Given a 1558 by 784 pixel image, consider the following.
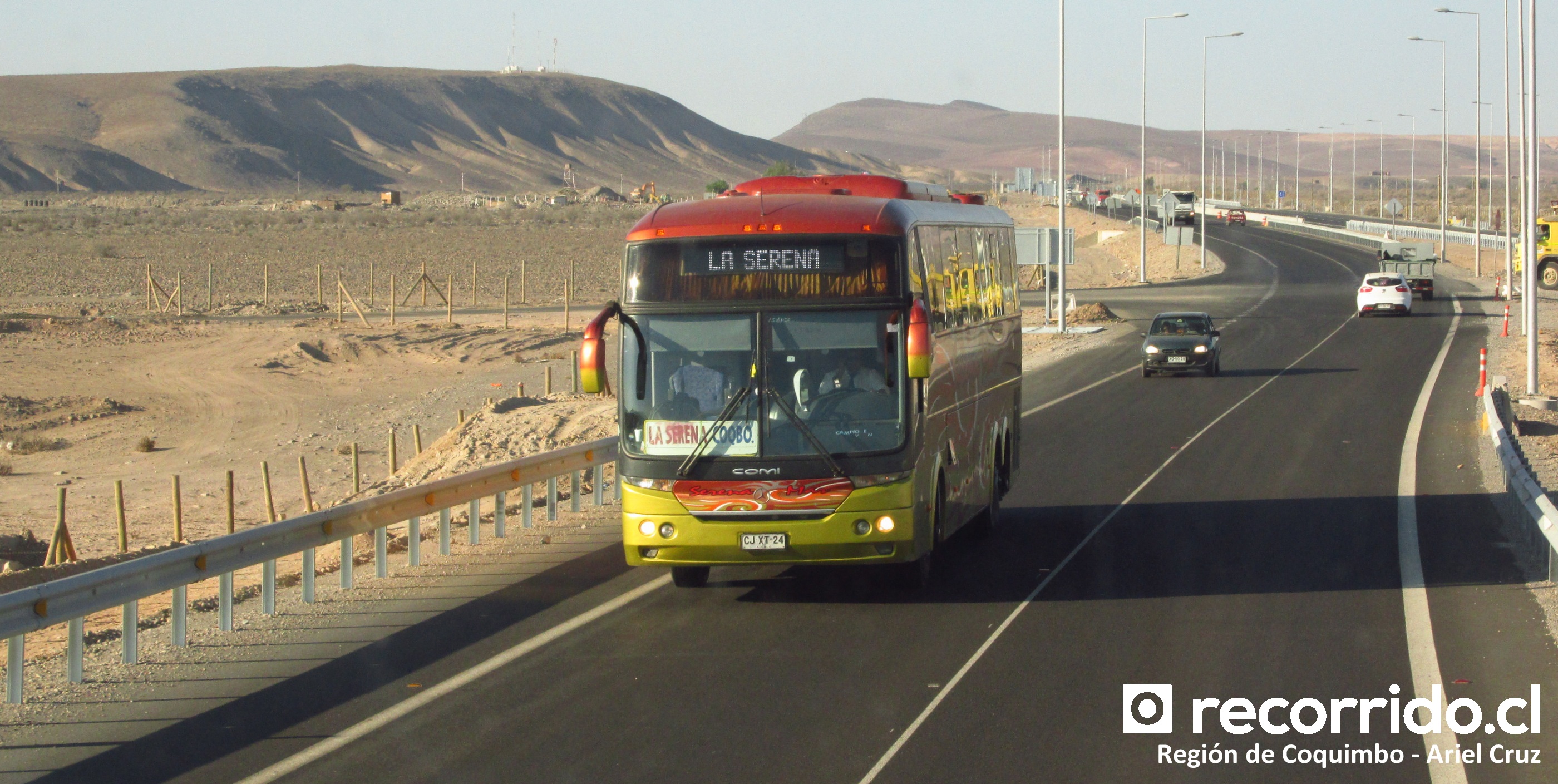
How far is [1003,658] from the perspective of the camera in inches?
372

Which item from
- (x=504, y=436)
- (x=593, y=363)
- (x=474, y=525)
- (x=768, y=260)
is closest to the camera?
(x=593, y=363)

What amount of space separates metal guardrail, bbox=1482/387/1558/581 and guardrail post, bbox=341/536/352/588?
905 centimetres

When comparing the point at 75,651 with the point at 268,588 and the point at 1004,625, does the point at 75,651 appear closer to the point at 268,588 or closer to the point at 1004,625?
the point at 268,588

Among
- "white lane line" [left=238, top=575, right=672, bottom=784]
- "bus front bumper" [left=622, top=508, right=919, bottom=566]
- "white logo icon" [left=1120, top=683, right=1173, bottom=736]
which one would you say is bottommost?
"white logo icon" [left=1120, top=683, right=1173, bottom=736]

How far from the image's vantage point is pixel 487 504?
18141mm

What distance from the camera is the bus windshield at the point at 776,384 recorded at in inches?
412

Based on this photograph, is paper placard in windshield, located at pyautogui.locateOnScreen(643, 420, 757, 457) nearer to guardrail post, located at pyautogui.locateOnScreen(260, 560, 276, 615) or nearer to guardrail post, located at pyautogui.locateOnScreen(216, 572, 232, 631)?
guardrail post, located at pyautogui.locateOnScreen(260, 560, 276, 615)

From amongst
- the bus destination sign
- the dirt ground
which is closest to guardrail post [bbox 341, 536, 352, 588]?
the bus destination sign

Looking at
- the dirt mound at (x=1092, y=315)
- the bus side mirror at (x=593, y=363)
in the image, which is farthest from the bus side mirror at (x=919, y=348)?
the dirt mound at (x=1092, y=315)

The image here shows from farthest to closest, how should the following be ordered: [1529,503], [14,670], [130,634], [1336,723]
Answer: [1529,503] < [130,634] < [14,670] < [1336,723]

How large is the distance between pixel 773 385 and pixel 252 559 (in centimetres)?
377

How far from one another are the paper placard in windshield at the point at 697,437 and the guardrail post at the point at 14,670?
13.5 ft

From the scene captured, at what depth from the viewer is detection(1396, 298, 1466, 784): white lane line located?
742cm

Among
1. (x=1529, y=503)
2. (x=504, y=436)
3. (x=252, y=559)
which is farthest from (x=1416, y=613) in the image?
(x=504, y=436)
